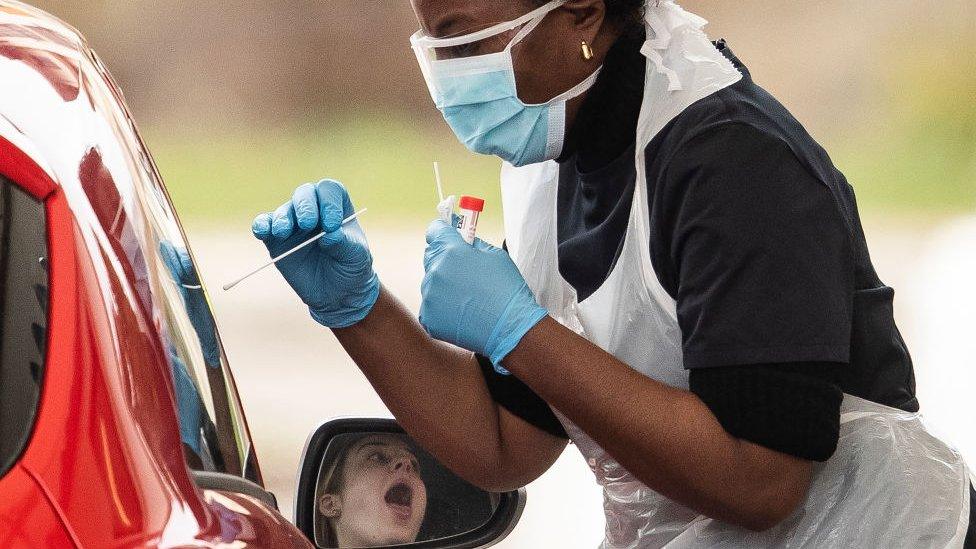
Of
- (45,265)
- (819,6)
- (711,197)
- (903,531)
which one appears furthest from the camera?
(819,6)

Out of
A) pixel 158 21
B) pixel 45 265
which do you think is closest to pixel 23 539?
pixel 45 265

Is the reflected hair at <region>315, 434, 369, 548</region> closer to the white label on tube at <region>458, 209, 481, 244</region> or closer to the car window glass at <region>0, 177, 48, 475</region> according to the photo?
the white label on tube at <region>458, 209, 481, 244</region>

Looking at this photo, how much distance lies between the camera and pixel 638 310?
5.02 ft

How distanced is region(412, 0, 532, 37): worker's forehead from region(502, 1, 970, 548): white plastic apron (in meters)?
0.19

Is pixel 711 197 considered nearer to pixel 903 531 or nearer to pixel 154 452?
pixel 903 531

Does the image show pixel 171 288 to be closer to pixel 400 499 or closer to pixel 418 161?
pixel 400 499

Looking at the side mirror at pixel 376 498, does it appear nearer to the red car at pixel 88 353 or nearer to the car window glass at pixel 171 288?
the car window glass at pixel 171 288

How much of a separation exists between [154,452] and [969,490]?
3.60ft

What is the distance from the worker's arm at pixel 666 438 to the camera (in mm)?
1344

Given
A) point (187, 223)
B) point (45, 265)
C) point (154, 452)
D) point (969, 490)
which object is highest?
point (45, 265)

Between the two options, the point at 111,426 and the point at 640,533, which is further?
the point at 640,533

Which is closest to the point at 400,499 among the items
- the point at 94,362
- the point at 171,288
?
the point at 171,288

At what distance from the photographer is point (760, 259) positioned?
4.25ft

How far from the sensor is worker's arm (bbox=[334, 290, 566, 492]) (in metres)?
1.74
